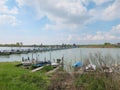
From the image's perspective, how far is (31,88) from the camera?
11281mm

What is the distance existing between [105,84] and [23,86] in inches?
173

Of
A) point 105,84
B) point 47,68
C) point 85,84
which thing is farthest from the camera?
point 47,68

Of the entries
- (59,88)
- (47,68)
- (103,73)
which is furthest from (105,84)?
(47,68)

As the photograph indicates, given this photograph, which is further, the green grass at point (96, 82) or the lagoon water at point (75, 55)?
the lagoon water at point (75, 55)

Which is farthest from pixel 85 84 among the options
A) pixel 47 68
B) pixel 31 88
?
pixel 47 68

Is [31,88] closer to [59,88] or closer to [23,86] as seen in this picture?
[23,86]

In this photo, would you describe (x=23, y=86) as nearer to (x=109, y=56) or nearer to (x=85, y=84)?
(x=85, y=84)

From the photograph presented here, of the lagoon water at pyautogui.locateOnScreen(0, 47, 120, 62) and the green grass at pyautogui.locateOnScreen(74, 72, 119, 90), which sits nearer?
the green grass at pyautogui.locateOnScreen(74, 72, 119, 90)

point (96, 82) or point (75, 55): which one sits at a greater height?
point (75, 55)

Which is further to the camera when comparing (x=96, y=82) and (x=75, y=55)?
(x=75, y=55)

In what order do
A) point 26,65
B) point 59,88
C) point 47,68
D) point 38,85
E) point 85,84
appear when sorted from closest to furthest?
point 85,84, point 59,88, point 38,85, point 47,68, point 26,65

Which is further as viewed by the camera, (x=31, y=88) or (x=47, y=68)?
(x=47, y=68)

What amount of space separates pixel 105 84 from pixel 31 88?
3959 millimetres

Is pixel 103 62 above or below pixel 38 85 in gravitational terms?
above
